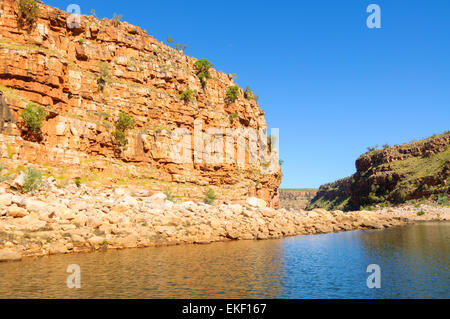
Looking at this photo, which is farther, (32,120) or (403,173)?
(403,173)

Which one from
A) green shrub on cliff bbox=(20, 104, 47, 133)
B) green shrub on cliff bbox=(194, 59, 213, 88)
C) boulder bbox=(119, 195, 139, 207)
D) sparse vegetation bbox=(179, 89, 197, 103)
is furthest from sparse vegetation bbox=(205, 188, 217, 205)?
green shrub on cliff bbox=(20, 104, 47, 133)

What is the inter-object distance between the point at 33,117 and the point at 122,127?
1316cm

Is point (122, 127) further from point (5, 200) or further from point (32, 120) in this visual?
point (5, 200)

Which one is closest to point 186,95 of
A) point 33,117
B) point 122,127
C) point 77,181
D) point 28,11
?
point 122,127

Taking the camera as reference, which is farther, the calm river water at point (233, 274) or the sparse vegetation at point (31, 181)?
the sparse vegetation at point (31, 181)

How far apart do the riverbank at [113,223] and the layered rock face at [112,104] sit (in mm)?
8138

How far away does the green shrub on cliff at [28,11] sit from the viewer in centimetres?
4425

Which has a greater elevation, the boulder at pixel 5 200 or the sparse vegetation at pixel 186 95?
the sparse vegetation at pixel 186 95

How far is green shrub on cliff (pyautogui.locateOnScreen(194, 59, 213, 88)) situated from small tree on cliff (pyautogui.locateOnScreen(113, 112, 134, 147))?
19.7m

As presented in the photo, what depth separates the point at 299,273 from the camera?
17.0 m

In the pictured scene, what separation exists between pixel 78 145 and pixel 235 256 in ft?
98.2

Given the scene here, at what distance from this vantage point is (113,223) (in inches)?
1037

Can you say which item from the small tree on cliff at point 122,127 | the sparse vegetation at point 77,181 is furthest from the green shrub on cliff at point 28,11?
the sparse vegetation at point 77,181

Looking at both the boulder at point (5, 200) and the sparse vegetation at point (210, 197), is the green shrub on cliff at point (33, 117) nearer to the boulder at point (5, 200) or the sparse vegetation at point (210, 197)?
the boulder at point (5, 200)
